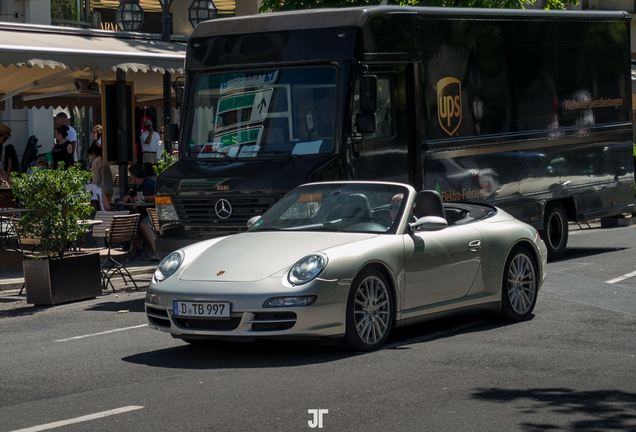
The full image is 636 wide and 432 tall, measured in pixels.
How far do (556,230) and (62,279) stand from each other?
24.5ft

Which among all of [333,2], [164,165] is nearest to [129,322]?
[164,165]

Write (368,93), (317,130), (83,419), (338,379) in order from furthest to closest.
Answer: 1. (317,130)
2. (368,93)
3. (338,379)
4. (83,419)

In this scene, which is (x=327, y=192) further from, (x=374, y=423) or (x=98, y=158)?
(x=98, y=158)

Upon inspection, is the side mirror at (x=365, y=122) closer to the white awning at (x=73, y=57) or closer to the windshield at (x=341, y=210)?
the windshield at (x=341, y=210)

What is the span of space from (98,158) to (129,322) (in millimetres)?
9461

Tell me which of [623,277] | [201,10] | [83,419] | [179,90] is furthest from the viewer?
[201,10]

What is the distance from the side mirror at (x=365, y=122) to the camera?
11102 mm

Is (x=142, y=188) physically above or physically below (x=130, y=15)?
below

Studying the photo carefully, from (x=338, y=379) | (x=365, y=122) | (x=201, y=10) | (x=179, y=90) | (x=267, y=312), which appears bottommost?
(x=338, y=379)

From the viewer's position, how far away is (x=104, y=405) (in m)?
6.16

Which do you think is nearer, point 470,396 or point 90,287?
point 470,396

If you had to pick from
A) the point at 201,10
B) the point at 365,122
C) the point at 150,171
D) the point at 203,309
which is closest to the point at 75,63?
the point at 150,171

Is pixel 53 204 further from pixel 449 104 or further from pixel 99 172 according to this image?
pixel 99 172

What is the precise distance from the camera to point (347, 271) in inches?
295
